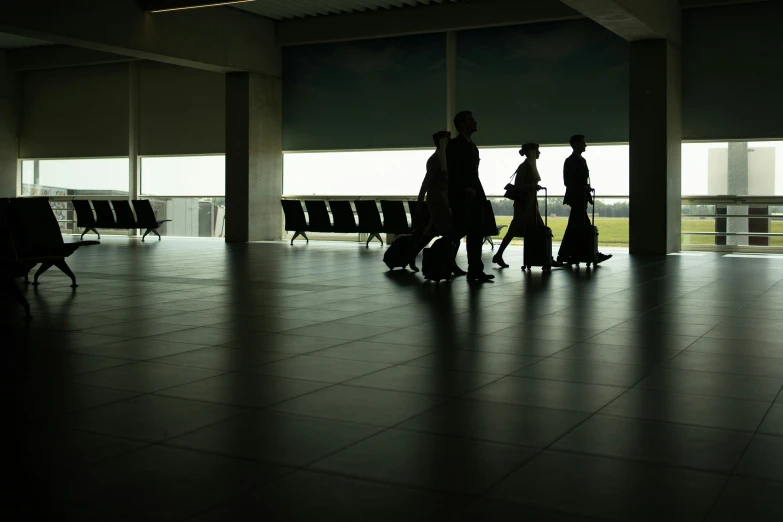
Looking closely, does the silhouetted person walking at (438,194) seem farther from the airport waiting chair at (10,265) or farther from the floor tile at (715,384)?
the floor tile at (715,384)

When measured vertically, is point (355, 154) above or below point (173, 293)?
above

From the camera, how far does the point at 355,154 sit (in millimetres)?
21875

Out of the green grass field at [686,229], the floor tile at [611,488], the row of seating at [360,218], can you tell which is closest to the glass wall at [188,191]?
the row of seating at [360,218]

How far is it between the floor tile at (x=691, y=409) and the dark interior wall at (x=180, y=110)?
1992 cm

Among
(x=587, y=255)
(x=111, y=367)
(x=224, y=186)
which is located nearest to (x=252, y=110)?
(x=224, y=186)

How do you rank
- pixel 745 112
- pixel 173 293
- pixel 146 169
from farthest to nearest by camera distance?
pixel 146 169
pixel 745 112
pixel 173 293

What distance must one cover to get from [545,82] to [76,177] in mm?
14869

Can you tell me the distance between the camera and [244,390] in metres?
3.98

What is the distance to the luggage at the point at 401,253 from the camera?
11.4 m

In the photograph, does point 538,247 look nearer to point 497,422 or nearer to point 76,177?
point 497,422

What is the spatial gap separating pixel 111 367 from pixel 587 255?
9.17m

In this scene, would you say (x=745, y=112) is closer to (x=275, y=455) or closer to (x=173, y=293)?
(x=173, y=293)

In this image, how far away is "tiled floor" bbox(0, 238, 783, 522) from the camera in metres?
2.50

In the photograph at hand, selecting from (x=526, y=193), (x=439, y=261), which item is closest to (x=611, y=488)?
(x=439, y=261)
